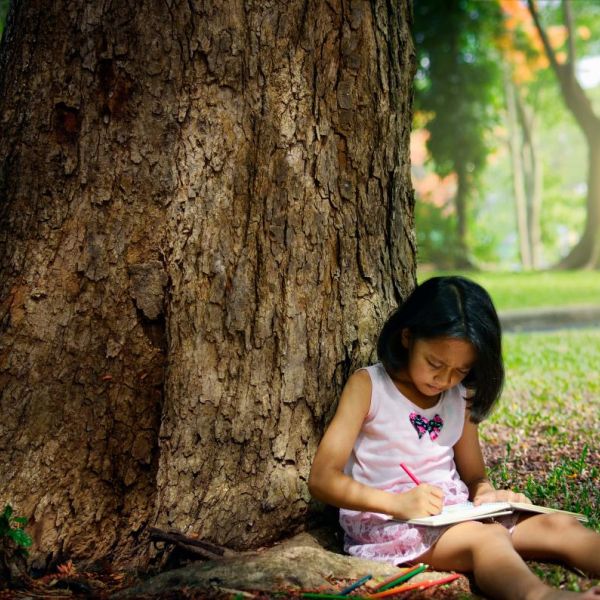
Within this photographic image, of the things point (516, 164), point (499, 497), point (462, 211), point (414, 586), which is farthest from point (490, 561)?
point (516, 164)

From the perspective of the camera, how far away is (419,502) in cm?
301

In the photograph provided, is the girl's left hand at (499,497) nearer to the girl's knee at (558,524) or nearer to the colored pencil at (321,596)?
the girl's knee at (558,524)

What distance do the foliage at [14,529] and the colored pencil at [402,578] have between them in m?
1.24

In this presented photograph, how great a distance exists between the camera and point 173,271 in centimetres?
320

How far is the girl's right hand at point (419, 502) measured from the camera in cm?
300

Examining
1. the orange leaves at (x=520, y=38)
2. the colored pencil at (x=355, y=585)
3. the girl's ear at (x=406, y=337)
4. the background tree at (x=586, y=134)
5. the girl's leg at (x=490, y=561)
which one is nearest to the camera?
the girl's leg at (x=490, y=561)

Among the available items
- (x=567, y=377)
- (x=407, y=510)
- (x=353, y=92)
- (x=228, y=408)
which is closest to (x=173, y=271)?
(x=228, y=408)

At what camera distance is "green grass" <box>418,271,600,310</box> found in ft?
45.4

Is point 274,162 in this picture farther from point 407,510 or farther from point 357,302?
point 407,510

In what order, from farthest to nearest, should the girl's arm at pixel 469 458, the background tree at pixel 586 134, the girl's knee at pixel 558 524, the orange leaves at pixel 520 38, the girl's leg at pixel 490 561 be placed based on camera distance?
the orange leaves at pixel 520 38
the background tree at pixel 586 134
the girl's arm at pixel 469 458
the girl's knee at pixel 558 524
the girl's leg at pixel 490 561

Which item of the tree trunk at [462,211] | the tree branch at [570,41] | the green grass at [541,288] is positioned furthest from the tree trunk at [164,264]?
the tree branch at [570,41]

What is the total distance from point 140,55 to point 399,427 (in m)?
1.69

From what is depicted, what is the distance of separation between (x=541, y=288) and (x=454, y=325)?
45.4 ft

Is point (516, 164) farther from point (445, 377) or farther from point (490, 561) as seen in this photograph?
point (490, 561)
